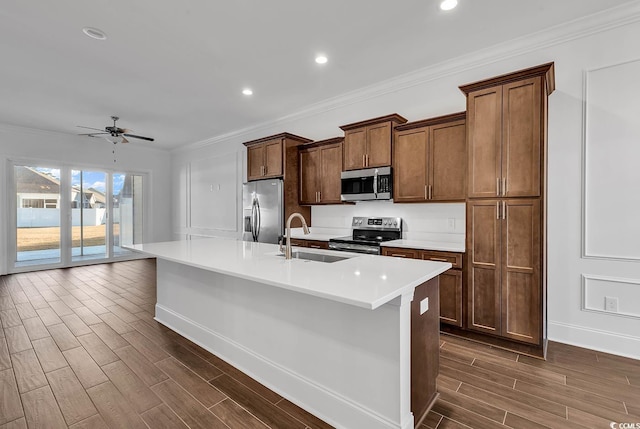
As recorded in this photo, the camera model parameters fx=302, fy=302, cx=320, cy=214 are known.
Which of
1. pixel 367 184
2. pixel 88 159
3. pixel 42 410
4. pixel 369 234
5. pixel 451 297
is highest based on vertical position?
pixel 88 159

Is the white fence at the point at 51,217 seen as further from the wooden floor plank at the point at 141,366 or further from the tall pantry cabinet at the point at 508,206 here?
the tall pantry cabinet at the point at 508,206

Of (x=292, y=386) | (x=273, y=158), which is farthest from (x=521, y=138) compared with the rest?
(x=273, y=158)

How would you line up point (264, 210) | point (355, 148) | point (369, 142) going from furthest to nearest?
point (264, 210), point (355, 148), point (369, 142)

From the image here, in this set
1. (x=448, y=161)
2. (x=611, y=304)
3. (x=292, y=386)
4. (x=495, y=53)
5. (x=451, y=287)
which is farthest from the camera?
(x=448, y=161)

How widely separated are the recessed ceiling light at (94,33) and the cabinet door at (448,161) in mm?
3403

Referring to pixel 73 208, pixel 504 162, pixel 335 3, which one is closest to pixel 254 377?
pixel 504 162

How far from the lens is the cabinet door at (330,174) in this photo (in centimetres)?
434

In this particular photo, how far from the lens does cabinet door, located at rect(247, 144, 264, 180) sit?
5.14 meters

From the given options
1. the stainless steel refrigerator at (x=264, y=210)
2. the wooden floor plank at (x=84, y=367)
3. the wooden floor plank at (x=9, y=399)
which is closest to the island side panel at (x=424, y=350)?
the wooden floor plank at (x=84, y=367)

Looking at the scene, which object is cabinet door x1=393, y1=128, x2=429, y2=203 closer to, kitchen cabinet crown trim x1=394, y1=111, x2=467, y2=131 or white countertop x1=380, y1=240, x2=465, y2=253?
kitchen cabinet crown trim x1=394, y1=111, x2=467, y2=131

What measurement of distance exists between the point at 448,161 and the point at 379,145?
864 millimetres

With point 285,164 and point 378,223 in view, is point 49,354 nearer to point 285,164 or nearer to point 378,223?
point 285,164

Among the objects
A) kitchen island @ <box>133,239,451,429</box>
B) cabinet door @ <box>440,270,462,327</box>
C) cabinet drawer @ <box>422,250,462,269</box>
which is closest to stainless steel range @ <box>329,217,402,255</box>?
cabinet drawer @ <box>422,250,462,269</box>

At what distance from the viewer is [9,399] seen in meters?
1.99
